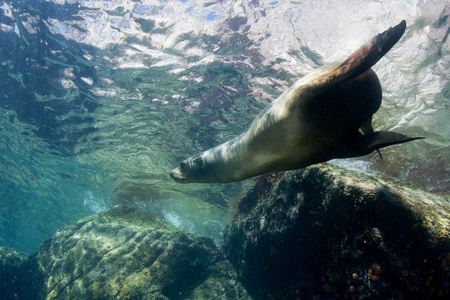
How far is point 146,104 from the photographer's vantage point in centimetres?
1062

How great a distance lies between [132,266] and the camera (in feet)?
27.3

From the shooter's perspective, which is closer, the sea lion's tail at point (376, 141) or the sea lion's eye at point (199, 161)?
the sea lion's tail at point (376, 141)

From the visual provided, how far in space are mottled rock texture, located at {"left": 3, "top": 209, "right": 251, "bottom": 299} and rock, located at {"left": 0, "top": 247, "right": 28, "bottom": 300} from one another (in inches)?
31.9

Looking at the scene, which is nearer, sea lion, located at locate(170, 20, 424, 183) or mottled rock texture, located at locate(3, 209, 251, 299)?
sea lion, located at locate(170, 20, 424, 183)

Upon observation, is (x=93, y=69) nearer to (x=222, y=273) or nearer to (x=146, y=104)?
(x=146, y=104)

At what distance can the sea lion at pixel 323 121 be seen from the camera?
2.04m

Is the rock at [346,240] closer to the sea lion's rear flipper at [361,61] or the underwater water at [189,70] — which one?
the sea lion's rear flipper at [361,61]

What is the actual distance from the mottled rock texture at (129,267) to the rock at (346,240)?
241 cm

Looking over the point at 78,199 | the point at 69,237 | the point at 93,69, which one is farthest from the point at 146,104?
the point at 78,199

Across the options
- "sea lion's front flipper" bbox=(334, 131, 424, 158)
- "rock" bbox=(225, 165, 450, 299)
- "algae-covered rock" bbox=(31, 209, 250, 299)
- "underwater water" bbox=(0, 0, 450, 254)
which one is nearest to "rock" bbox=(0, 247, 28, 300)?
"algae-covered rock" bbox=(31, 209, 250, 299)

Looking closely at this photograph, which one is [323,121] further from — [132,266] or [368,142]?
[132,266]

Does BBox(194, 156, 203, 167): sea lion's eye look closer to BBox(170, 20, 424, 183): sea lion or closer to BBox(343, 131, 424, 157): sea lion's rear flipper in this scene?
BBox(170, 20, 424, 183): sea lion

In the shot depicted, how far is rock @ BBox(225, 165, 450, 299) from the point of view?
8.53 feet

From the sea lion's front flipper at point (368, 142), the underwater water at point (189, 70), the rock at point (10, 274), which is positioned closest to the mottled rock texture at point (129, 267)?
the rock at point (10, 274)
